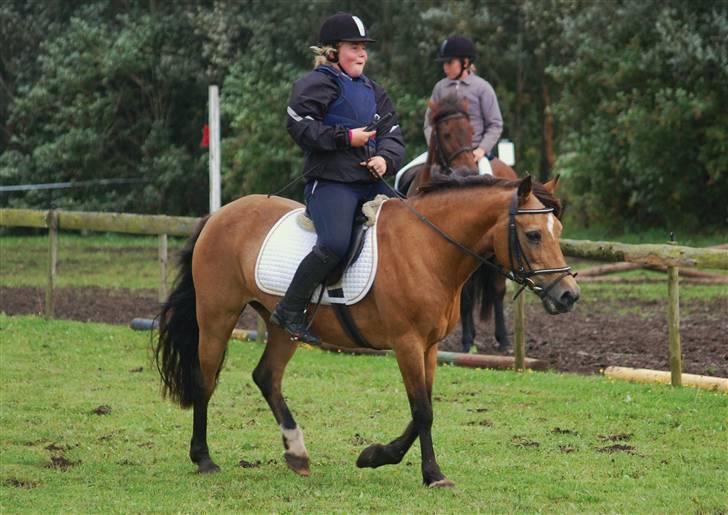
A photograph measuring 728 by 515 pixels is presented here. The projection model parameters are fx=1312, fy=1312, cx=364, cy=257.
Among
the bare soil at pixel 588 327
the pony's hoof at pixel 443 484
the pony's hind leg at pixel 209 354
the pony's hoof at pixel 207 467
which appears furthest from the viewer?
the bare soil at pixel 588 327

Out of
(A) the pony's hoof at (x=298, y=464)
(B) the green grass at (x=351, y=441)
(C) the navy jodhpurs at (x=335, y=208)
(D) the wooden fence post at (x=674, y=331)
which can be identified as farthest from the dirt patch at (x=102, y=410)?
(D) the wooden fence post at (x=674, y=331)

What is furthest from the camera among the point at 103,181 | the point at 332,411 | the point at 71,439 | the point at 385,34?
the point at 103,181

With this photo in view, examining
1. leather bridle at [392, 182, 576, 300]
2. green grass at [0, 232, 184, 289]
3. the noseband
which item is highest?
the noseband

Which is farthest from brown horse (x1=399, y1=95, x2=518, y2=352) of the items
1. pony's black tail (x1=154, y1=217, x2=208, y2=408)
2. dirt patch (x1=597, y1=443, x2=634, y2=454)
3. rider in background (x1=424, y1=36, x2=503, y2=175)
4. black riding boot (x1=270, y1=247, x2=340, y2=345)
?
black riding boot (x1=270, y1=247, x2=340, y2=345)

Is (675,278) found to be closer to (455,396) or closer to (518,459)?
(455,396)

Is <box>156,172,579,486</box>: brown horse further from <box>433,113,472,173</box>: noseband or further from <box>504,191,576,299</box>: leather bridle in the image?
<box>433,113,472,173</box>: noseband

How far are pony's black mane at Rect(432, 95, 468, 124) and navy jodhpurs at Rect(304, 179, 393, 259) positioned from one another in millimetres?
3656

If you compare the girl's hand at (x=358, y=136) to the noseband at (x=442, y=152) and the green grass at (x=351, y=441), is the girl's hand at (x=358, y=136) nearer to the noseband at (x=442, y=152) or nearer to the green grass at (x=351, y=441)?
the green grass at (x=351, y=441)

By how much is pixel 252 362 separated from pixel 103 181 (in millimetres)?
16706

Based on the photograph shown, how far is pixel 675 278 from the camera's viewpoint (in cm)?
1027

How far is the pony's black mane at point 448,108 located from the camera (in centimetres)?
1138

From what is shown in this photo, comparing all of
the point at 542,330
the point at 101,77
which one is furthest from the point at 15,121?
the point at 542,330

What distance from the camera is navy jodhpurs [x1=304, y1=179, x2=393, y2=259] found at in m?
7.54

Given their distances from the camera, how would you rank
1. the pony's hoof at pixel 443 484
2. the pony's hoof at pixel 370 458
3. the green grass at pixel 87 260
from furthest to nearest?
the green grass at pixel 87 260 → the pony's hoof at pixel 370 458 → the pony's hoof at pixel 443 484
